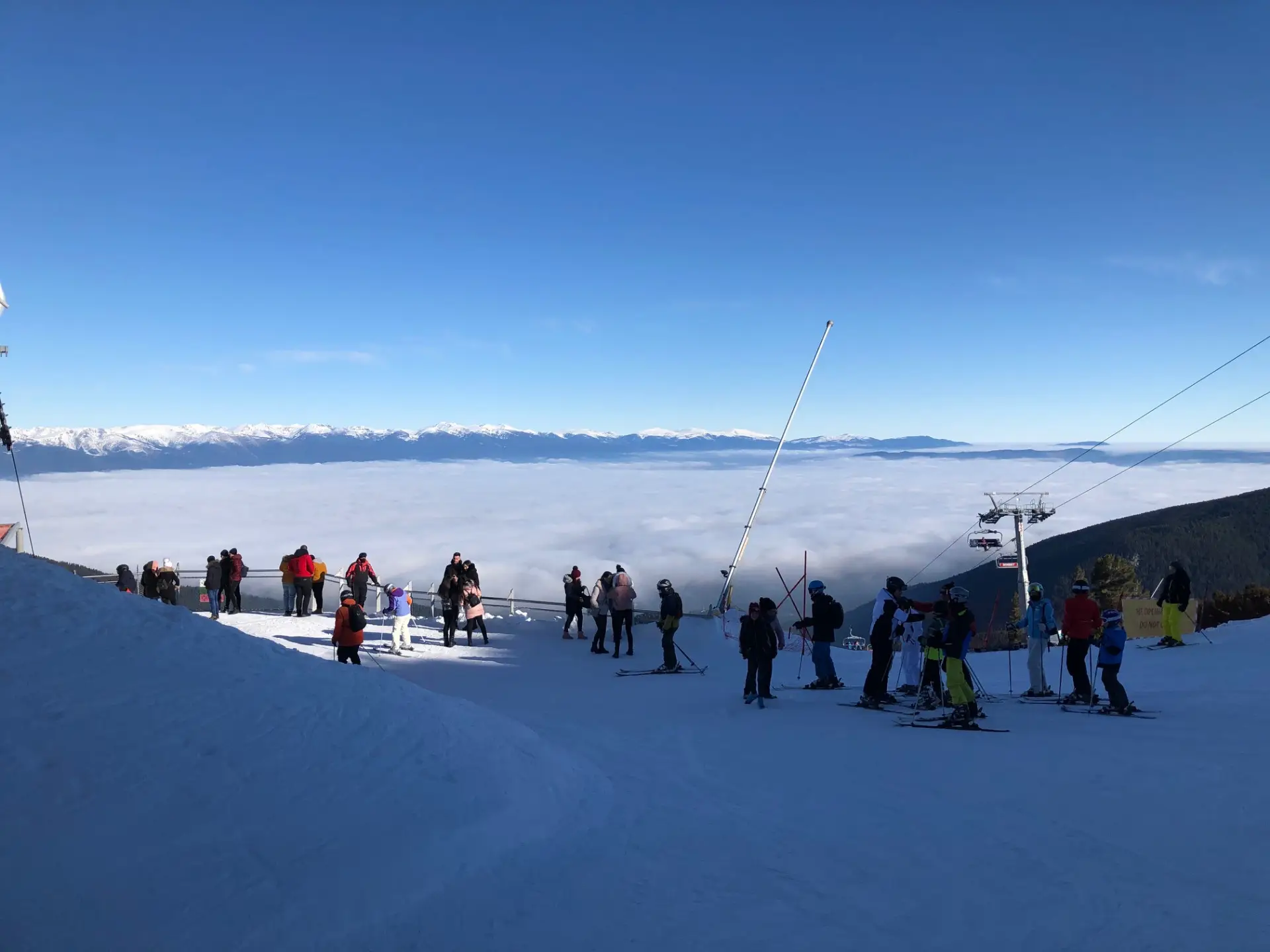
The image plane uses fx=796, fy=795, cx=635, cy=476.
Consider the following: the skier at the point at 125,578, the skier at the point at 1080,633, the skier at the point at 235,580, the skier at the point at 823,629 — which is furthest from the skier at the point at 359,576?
the skier at the point at 1080,633

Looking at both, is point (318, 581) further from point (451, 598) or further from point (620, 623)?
point (620, 623)

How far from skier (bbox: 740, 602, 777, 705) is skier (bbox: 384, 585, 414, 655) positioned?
785 centimetres

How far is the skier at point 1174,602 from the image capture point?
15781mm

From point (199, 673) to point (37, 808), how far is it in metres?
2.10

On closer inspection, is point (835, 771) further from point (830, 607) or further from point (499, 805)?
point (830, 607)

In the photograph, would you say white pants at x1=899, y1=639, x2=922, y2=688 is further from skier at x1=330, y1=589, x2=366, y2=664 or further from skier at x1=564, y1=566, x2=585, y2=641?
skier at x1=330, y1=589, x2=366, y2=664

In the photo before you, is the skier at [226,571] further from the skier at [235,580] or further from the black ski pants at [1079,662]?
the black ski pants at [1079,662]

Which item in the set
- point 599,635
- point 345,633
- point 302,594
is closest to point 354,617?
point 345,633

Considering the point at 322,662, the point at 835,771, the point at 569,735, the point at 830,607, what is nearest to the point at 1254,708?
the point at 830,607

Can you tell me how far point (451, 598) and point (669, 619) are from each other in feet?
18.8

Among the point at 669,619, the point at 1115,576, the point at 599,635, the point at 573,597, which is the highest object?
the point at 669,619

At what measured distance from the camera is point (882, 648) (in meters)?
11.6

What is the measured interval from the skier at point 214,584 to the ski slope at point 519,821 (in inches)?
494

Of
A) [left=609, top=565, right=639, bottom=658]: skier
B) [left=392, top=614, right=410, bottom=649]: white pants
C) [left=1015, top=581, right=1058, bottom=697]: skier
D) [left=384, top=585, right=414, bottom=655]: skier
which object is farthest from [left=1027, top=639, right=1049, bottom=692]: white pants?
[left=392, top=614, right=410, bottom=649]: white pants
